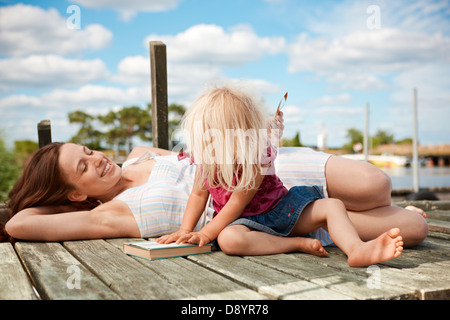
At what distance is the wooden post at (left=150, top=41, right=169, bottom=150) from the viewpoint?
3949 mm

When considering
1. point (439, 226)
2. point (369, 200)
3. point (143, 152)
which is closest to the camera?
point (369, 200)

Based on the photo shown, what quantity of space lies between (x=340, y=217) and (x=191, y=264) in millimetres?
720

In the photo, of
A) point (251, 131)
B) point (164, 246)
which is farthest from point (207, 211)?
point (251, 131)

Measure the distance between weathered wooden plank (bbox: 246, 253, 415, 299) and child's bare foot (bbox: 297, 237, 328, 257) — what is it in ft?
0.11

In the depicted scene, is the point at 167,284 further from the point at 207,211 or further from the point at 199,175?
the point at 207,211

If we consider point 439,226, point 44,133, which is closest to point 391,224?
point 439,226

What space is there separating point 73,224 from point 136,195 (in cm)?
41

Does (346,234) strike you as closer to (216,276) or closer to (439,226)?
(216,276)

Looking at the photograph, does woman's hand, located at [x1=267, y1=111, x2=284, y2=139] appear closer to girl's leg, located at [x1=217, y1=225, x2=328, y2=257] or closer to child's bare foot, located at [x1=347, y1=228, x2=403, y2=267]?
girl's leg, located at [x1=217, y1=225, x2=328, y2=257]

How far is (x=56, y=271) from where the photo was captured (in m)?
1.80

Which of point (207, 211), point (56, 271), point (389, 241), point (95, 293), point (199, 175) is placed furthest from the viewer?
point (207, 211)

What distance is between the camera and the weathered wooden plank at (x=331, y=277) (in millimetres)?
1419

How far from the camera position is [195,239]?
81.1 inches

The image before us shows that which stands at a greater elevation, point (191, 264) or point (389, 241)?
point (389, 241)
